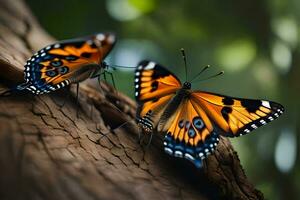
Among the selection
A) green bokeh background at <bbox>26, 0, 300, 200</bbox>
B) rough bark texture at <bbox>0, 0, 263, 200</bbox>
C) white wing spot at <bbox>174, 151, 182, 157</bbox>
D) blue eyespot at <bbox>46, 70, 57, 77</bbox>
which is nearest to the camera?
rough bark texture at <bbox>0, 0, 263, 200</bbox>

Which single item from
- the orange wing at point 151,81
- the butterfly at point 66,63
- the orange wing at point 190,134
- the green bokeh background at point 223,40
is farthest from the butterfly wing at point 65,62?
the green bokeh background at point 223,40

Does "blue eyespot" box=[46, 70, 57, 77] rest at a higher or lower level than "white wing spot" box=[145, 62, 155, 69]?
lower

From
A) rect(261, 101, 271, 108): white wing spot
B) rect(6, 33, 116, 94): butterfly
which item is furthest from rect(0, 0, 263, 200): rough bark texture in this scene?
rect(261, 101, 271, 108): white wing spot

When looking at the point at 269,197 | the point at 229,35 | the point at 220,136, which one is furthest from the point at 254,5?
the point at 220,136

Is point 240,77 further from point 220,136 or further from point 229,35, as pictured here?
point 220,136

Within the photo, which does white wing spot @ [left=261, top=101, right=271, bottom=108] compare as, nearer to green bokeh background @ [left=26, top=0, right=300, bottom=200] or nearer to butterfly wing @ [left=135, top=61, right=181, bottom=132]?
butterfly wing @ [left=135, top=61, right=181, bottom=132]

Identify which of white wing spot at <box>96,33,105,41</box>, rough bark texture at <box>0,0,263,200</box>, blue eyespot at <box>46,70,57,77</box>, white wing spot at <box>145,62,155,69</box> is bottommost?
rough bark texture at <box>0,0,263,200</box>

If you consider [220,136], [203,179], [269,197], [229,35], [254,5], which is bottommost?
[269,197]

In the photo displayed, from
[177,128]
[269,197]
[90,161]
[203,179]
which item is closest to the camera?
[90,161]
